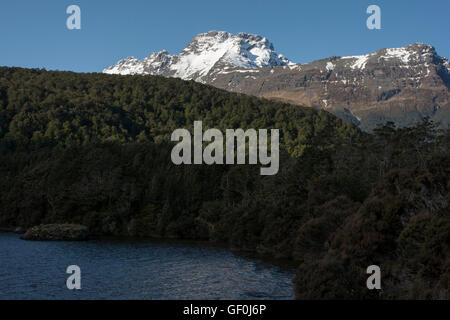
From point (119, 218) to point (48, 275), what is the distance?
6151 centimetres

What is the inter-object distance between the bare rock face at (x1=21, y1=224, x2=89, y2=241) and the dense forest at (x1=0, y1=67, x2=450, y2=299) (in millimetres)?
13848

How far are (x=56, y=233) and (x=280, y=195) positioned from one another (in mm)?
44824

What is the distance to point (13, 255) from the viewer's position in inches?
2842

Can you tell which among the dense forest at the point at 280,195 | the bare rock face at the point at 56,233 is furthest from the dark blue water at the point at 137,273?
the bare rock face at the point at 56,233

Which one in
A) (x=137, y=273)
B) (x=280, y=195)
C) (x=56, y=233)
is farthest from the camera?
(x=280, y=195)

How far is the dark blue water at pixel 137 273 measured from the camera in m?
47.4

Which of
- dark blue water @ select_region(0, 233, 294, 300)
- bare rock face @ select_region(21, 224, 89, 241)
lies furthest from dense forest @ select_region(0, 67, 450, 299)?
bare rock face @ select_region(21, 224, 89, 241)

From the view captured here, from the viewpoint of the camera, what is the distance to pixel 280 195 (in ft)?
331

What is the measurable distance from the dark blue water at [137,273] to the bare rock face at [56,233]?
9564 millimetres

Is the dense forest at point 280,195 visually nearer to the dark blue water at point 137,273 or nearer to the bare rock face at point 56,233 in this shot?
the dark blue water at point 137,273

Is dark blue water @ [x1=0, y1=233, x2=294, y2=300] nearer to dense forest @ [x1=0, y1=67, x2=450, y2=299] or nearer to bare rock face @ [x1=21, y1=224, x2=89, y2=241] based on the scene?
dense forest @ [x1=0, y1=67, x2=450, y2=299]

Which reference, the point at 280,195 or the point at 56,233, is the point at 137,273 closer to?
the point at 56,233

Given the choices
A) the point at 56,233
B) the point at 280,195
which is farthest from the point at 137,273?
the point at 280,195
